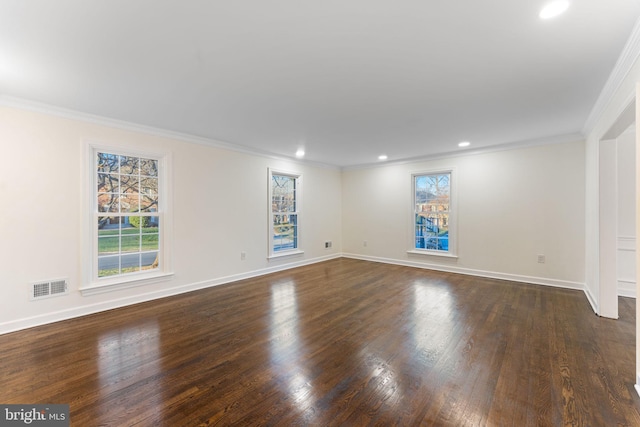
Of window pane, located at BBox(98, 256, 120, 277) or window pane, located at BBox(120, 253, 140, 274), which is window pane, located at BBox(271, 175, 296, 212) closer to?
window pane, located at BBox(120, 253, 140, 274)

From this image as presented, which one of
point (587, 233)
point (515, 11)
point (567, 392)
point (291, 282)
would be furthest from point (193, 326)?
point (587, 233)

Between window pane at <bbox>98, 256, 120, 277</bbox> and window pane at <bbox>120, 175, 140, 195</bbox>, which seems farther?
window pane at <bbox>120, 175, 140, 195</bbox>

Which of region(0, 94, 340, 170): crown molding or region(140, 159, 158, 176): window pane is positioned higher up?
region(0, 94, 340, 170): crown molding

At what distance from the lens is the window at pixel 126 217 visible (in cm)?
356

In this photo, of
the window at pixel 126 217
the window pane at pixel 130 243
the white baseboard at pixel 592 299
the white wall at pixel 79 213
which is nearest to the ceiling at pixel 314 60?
the white wall at pixel 79 213

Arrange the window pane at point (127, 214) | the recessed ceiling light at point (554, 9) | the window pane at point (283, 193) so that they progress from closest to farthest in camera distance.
Result: 1. the recessed ceiling light at point (554, 9)
2. the window pane at point (127, 214)
3. the window pane at point (283, 193)

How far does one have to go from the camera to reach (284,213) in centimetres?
607

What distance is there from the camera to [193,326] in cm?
304

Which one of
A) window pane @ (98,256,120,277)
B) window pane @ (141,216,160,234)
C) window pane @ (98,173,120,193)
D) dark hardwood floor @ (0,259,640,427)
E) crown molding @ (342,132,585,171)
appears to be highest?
crown molding @ (342,132,585,171)

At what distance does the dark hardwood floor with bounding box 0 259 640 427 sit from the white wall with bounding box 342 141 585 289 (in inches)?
39.7

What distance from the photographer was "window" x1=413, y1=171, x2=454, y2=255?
579cm

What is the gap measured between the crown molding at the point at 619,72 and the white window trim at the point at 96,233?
5.03 meters

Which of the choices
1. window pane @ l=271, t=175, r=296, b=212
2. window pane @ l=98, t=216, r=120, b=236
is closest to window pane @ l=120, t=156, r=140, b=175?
window pane @ l=98, t=216, r=120, b=236

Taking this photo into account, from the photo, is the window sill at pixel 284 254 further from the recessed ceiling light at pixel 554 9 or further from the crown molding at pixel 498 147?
the recessed ceiling light at pixel 554 9
